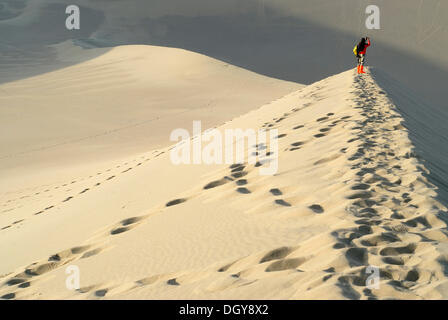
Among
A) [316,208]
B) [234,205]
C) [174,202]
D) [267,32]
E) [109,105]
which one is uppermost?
[267,32]

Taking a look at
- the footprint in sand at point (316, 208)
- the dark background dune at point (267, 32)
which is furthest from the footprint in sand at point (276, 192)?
the dark background dune at point (267, 32)

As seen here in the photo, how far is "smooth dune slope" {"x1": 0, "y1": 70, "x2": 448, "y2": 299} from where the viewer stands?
2.39m

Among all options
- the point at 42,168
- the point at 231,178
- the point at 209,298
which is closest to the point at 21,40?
the point at 42,168

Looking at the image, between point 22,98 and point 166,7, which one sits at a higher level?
point 166,7

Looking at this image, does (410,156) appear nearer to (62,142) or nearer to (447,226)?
(447,226)

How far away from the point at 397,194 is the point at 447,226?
56 centimetres

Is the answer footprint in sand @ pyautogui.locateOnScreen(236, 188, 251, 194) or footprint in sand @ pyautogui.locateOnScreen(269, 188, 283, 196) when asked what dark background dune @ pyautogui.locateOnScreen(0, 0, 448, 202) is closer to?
footprint in sand @ pyautogui.locateOnScreen(236, 188, 251, 194)

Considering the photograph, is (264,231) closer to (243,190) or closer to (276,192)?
(276,192)

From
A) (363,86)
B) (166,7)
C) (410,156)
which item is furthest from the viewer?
(166,7)

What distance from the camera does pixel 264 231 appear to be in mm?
3098

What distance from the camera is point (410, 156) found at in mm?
4262

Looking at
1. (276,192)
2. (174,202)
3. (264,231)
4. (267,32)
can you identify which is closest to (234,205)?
(276,192)

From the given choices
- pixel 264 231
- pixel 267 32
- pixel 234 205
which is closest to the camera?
pixel 264 231

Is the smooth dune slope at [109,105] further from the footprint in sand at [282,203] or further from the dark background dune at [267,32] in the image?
the dark background dune at [267,32]
